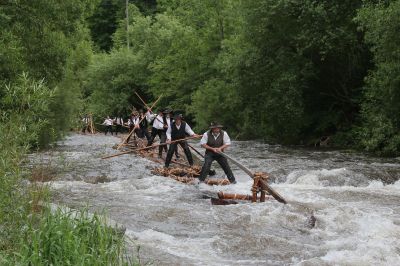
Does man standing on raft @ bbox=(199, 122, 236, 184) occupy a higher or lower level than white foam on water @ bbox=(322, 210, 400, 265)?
higher

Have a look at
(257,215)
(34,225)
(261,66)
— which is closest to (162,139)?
(261,66)

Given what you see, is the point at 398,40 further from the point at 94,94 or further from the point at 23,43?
the point at 94,94

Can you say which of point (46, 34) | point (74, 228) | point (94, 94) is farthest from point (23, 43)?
point (94, 94)

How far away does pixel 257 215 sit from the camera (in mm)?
10312

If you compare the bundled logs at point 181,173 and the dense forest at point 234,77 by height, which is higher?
the dense forest at point 234,77

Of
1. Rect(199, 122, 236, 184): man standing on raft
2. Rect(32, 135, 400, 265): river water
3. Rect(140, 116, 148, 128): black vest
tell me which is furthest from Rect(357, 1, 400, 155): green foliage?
Rect(140, 116, 148, 128): black vest

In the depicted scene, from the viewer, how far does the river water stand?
7957mm

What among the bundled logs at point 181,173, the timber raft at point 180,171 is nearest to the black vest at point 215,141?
the timber raft at point 180,171

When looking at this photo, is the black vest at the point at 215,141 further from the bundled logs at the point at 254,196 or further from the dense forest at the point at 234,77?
the dense forest at the point at 234,77

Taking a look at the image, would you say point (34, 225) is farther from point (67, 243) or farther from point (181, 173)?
point (181, 173)

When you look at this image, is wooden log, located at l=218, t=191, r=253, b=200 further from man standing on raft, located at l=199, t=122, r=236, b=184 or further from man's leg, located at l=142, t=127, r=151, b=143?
man's leg, located at l=142, t=127, r=151, b=143

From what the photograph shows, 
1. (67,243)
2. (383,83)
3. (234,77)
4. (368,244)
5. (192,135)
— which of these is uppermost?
(234,77)

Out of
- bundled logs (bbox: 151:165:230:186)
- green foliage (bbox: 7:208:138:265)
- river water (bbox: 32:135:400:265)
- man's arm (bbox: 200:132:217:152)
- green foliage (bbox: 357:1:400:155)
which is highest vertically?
green foliage (bbox: 357:1:400:155)

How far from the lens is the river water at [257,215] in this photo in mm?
7957
